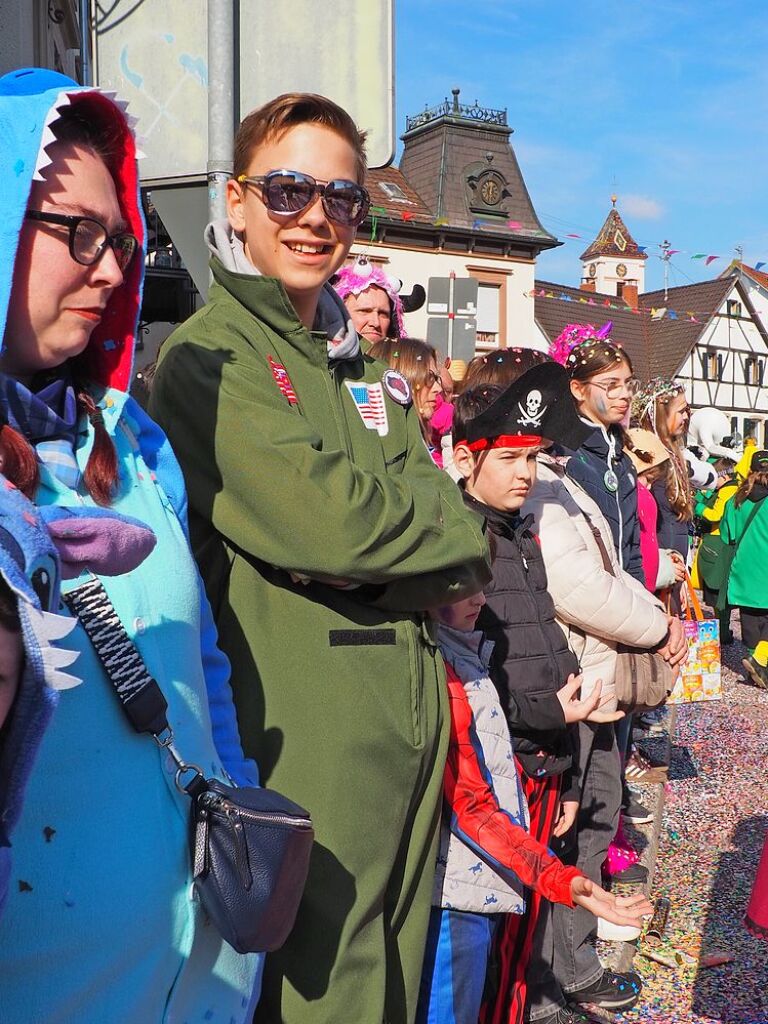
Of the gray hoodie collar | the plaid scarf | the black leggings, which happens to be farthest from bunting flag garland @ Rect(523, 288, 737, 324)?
the plaid scarf

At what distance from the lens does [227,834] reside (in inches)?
55.0

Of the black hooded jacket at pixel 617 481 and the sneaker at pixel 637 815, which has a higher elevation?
the black hooded jacket at pixel 617 481

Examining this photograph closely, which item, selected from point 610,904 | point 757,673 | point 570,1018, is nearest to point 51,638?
point 610,904

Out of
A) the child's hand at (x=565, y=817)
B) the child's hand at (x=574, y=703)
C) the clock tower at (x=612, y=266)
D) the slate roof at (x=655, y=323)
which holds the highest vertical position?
the clock tower at (x=612, y=266)

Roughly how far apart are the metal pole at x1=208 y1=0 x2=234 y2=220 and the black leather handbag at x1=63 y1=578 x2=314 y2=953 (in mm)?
1642

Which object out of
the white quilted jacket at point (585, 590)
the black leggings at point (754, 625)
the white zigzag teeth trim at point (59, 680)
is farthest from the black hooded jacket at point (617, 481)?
the black leggings at point (754, 625)

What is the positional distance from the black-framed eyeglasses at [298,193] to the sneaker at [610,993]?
274 cm

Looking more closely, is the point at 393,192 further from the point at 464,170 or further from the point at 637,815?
the point at 637,815

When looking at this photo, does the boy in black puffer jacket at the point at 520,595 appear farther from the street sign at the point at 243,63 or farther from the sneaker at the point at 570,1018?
the street sign at the point at 243,63

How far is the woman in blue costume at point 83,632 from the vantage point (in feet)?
4.06

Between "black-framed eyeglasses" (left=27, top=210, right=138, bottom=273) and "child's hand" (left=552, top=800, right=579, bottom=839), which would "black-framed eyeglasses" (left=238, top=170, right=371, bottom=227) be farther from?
"child's hand" (left=552, top=800, right=579, bottom=839)

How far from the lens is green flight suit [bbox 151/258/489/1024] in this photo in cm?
179

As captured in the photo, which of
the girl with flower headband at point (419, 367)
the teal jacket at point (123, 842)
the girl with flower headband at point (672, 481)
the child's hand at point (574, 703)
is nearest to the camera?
the teal jacket at point (123, 842)

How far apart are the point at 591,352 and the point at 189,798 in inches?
144
